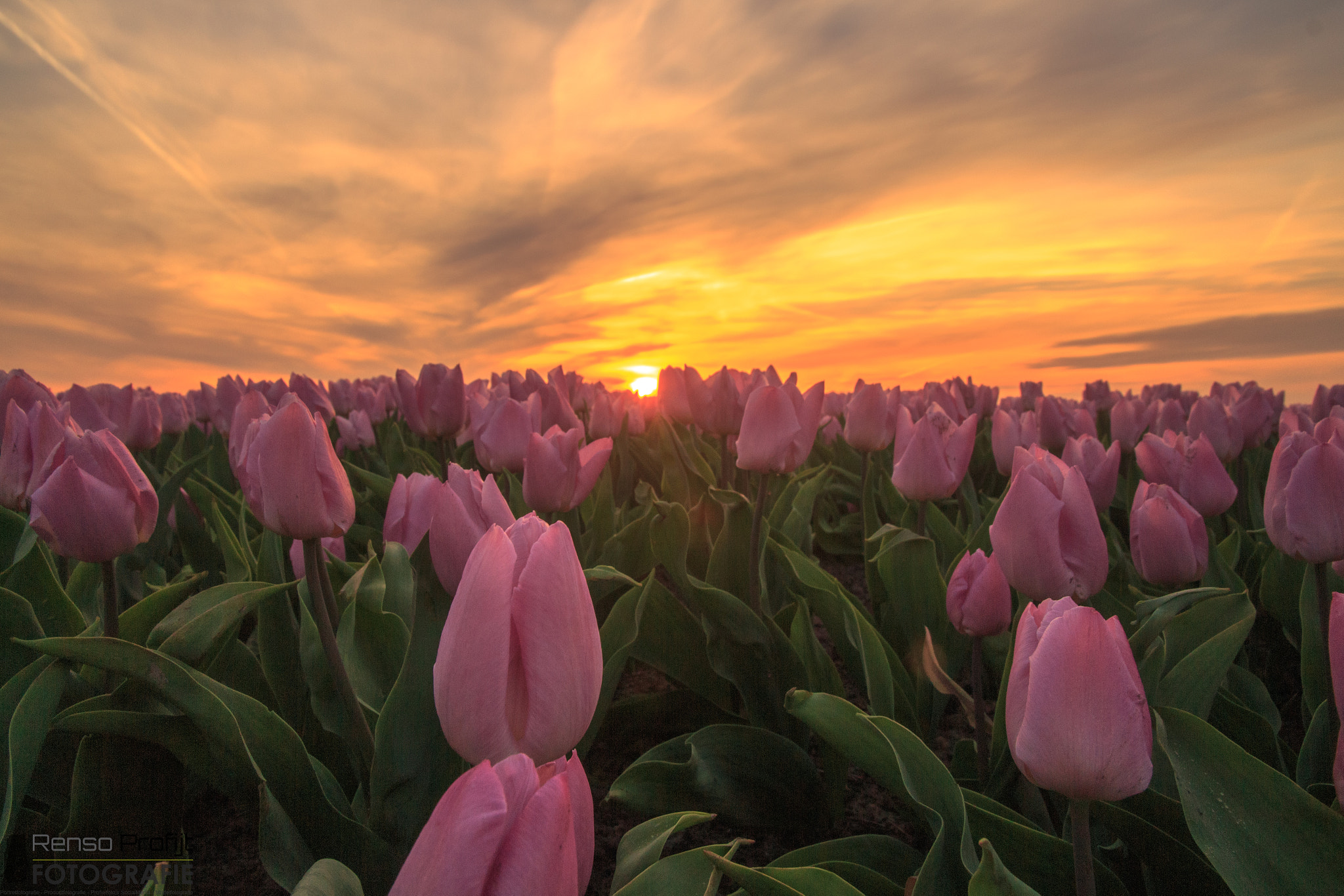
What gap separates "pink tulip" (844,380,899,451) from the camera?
329cm

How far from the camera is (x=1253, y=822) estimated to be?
3.63ft

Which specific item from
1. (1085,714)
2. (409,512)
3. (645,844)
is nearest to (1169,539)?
(1085,714)

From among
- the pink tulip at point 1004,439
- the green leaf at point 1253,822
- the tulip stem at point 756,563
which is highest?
the pink tulip at point 1004,439

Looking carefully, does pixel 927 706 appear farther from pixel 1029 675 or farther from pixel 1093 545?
pixel 1029 675

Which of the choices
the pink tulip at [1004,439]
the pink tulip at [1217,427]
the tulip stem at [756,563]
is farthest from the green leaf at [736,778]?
the pink tulip at [1217,427]

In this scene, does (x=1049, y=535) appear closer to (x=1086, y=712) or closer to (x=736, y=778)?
(x=1086, y=712)

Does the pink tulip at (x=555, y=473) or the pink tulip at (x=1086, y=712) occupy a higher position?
the pink tulip at (x=555, y=473)

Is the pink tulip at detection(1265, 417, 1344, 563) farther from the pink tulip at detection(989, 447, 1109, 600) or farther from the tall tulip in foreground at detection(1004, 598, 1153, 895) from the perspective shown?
the tall tulip in foreground at detection(1004, 598, 1153, 895)

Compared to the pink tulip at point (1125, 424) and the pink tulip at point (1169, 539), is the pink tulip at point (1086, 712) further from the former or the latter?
the pink tulip at point (1125, 424)

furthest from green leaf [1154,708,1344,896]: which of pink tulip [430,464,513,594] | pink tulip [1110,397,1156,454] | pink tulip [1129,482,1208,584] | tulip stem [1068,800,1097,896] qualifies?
pink tulip [1110,397,1156,454]

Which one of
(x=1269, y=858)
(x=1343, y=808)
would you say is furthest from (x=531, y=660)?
(x=1343, y=808)

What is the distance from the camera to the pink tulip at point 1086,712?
95 centimetres

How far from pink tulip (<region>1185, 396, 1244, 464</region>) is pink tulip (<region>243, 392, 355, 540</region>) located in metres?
4.04

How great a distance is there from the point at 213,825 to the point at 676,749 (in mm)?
1220
